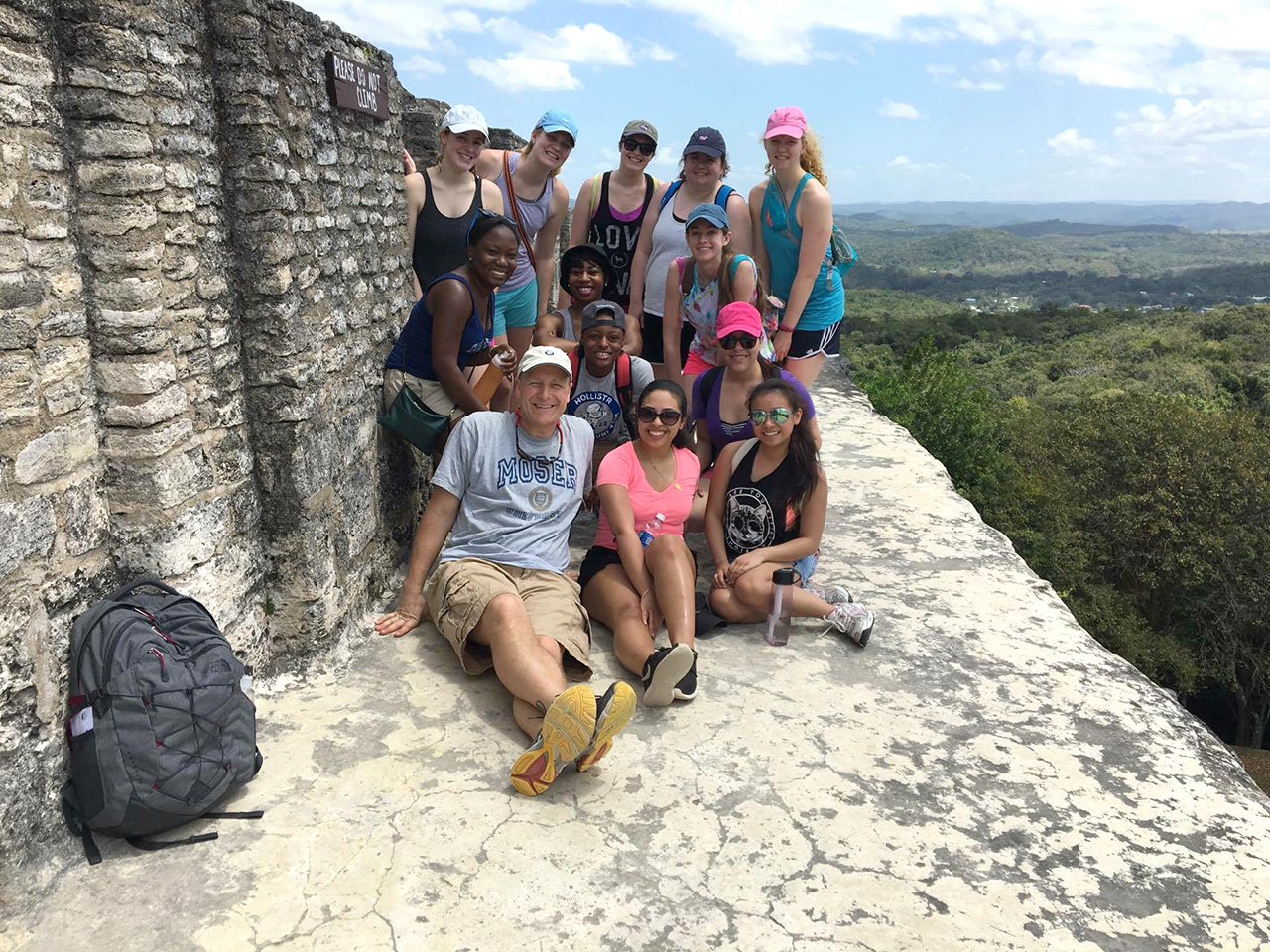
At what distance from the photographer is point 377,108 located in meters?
3.89

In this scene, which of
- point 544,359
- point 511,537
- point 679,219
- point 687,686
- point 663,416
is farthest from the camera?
point 679,219

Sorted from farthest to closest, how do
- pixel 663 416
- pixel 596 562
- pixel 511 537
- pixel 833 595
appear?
pixel 833 595 → pixel 596 562 → pixel 663 416 → pixel 511 537

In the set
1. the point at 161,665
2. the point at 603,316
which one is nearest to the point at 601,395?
the point at 603,316

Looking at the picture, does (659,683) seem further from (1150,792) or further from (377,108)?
(377,108)

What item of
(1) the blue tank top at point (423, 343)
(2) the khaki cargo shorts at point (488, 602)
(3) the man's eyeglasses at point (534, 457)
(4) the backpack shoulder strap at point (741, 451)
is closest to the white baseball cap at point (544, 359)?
(3) the man's eyeglasses at point (534, 457)

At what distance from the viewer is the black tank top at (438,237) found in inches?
173

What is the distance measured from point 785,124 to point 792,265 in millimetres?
691

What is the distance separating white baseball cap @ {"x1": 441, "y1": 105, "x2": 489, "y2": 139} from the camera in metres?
4.04

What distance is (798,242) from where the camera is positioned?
4.55 meters

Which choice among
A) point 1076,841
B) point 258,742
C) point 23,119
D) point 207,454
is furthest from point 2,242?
point 1076,841

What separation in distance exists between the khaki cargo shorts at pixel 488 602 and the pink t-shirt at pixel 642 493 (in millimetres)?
438

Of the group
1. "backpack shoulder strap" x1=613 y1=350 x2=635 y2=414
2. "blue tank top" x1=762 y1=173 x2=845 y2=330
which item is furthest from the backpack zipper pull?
"blue tank top" x1=762 y1=173 x2=845 y2=330

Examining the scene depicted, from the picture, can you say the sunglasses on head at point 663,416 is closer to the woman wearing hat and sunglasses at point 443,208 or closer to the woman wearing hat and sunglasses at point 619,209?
the woman wearing hat and sunglasses at point 619,209

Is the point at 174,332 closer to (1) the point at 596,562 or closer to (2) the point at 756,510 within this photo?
(1) the point at 596,562
